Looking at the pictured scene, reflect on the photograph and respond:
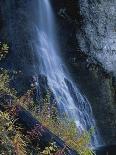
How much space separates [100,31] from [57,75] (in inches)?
156

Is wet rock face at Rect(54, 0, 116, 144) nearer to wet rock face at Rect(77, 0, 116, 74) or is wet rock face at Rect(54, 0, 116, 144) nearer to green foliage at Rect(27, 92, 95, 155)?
wet rock face at Rect(77, 0, 116, 74)

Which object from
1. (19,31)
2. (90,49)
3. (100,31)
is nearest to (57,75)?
(19,31)

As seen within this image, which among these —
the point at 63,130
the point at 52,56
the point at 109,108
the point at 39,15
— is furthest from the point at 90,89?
the point at 63,130

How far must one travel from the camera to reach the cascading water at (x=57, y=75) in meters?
15.9

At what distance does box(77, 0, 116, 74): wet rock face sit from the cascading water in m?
1.79

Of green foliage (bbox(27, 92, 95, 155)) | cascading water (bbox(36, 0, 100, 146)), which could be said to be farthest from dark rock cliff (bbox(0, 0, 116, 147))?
green foliage (bbox(27, 92, 95, 155))

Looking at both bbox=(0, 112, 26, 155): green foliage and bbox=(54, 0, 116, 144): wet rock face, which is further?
bbox=(54, 0, 116, 144): wet rock face

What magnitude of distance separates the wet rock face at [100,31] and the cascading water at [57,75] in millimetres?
1793

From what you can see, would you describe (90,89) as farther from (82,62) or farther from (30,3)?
(30,3)

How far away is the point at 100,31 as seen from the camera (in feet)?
66.5

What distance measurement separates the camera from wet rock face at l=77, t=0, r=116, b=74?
2006cm

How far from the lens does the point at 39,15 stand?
17922 mm

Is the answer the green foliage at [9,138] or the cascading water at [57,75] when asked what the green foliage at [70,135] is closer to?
the green foliage at [9,138]

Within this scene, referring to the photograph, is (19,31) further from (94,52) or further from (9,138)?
(9,138)
